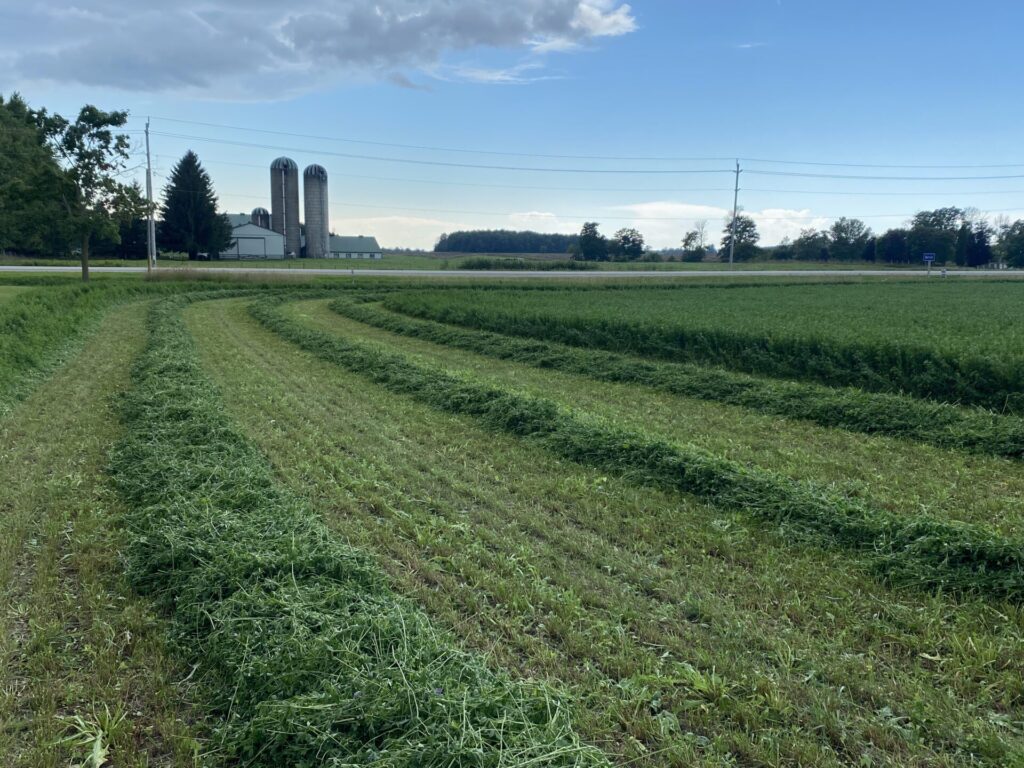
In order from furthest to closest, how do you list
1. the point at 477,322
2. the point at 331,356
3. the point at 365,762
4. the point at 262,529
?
the point at 477,322, the point at 331,356, the point at 262,529, the point at 365,762

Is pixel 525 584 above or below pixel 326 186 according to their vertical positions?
below

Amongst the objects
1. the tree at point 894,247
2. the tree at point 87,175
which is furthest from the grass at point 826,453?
the tree at point 894,247

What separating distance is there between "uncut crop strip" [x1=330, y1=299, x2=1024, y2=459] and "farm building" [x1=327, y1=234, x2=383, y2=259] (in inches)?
3094

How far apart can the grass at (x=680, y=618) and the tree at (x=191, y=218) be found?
212 feet

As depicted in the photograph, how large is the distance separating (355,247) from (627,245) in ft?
126

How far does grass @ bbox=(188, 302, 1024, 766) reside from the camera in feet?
11.1

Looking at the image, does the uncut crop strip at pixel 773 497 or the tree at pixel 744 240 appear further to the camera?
the tree at pixel 744 240

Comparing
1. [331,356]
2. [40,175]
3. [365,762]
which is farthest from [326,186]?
[365,762]

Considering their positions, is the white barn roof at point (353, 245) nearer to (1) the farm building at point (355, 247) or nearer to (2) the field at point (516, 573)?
(1) the farm building at point (355, 247)

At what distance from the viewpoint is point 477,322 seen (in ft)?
69.2

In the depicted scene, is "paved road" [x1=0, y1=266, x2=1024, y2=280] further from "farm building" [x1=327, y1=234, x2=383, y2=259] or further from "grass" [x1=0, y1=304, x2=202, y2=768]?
"farm building" [x1=327, y1=234, x2=383, y2=259]

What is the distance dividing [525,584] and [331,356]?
11.6 meters

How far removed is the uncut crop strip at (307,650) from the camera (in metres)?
3.04

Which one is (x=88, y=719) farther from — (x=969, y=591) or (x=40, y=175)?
(x=40, y=175)
